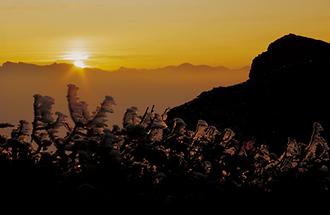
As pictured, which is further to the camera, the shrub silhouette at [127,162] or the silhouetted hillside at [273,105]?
the silhouetted hillside at [273,105]

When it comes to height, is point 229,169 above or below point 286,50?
below

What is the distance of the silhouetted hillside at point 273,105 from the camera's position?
17125 millimetres

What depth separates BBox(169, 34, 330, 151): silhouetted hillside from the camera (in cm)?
1712

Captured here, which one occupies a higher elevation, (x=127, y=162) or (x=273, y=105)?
(x=273, y=105)

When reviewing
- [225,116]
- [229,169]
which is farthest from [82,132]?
[225,116]

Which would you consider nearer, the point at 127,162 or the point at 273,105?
the point at 127,162

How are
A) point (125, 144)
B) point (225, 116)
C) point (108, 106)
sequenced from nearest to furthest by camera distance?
point (108, 106), point (125, 144), point (225, 116)

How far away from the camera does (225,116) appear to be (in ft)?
59.3

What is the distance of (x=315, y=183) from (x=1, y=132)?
2437 millimetres

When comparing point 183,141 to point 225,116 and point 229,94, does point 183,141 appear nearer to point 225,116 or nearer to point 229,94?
point 225,116

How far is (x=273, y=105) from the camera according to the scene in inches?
714

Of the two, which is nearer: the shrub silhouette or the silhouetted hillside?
the shrub silhouette

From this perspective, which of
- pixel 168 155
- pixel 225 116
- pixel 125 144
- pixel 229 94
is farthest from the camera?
pixel 229 94

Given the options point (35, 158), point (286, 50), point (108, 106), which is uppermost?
point (286, 50)
